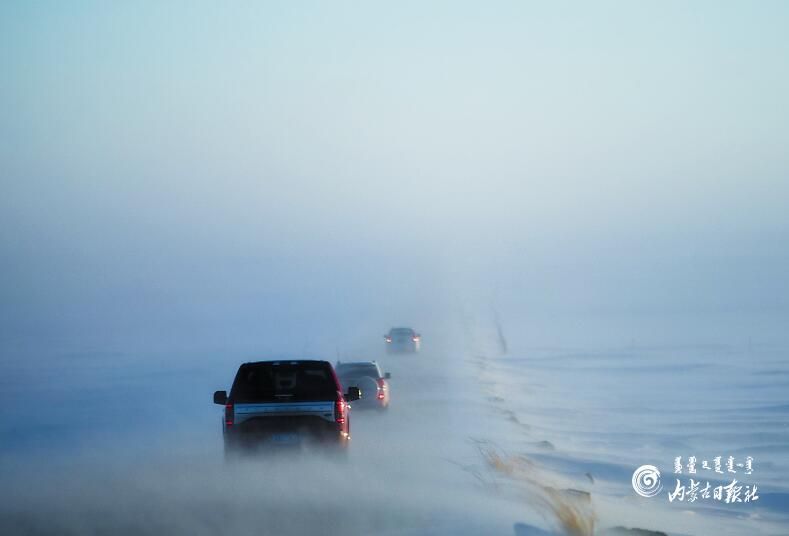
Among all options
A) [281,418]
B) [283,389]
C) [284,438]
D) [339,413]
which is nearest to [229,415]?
[281,418]

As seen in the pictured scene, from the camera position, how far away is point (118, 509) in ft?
42.3
